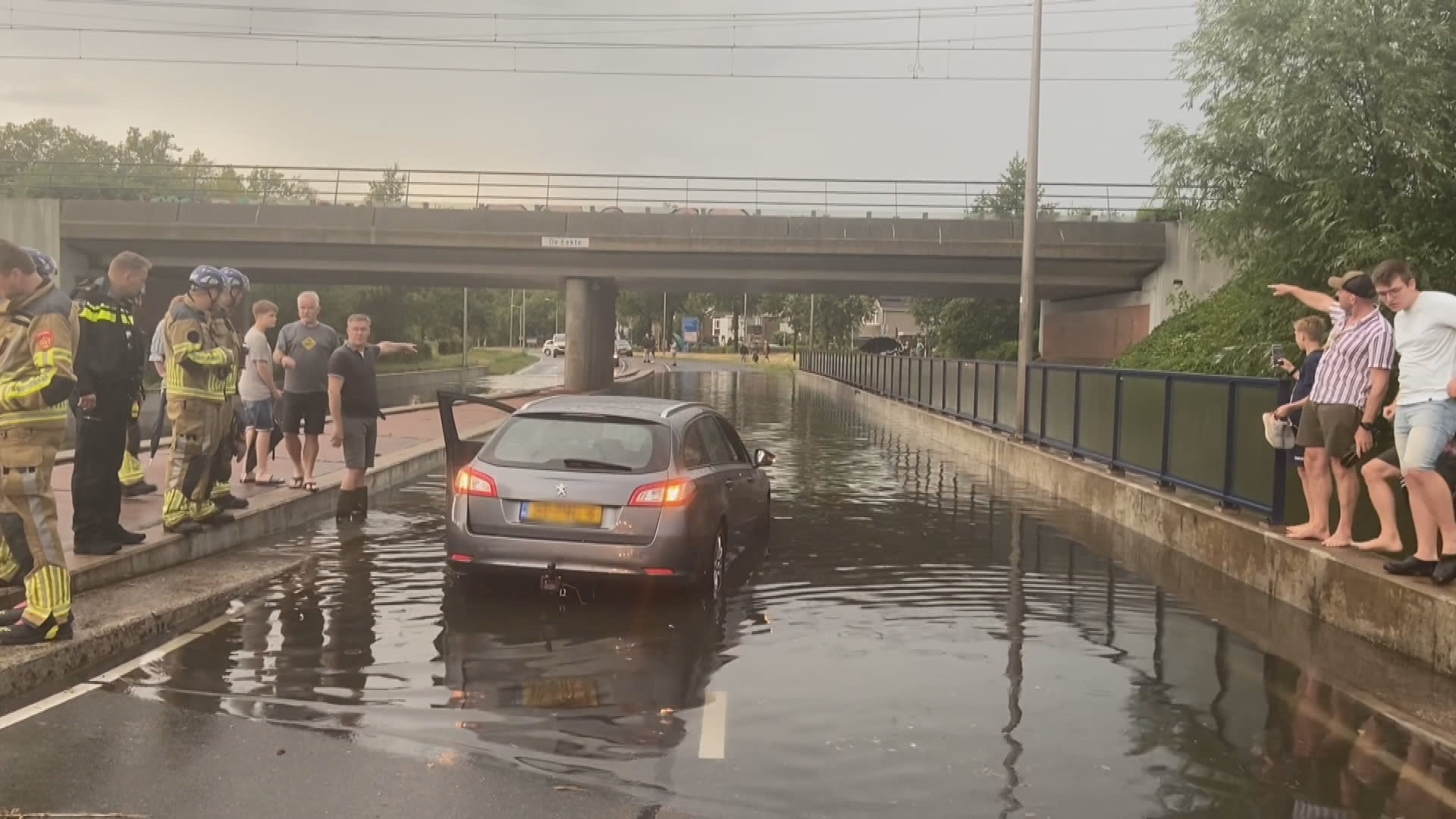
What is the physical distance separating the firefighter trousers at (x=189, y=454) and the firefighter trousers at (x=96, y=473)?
0.96 metres

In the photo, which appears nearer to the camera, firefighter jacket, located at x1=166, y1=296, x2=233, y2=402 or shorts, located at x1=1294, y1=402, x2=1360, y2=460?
shorts, located at x1=1294, y1=402, x2=1360, y2=460

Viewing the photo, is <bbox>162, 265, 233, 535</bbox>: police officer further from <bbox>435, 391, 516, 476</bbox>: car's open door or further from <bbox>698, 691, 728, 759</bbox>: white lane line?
<bbox>698, 691, 728, 759</bbox>: white lane line

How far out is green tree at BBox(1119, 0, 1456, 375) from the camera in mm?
24531

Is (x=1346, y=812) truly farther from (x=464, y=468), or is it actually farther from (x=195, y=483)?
(x=195, y=483)

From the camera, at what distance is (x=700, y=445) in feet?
29.9

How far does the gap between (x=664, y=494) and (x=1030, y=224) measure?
45.8 ft

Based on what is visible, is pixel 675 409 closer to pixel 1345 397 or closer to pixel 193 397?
pixel 193 397

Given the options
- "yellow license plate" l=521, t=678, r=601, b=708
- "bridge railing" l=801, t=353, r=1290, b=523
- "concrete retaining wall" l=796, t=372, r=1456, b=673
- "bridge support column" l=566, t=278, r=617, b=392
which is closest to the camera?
"yellow license plate" l=521, t=678, r=601, b=708

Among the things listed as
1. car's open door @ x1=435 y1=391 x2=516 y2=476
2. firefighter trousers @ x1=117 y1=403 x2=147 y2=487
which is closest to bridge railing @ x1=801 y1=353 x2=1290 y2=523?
car's open door @ x1=435 y1=391 x2=516 y2=476

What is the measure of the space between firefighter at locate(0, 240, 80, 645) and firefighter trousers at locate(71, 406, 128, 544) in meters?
1.83

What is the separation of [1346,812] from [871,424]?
26.5 metres

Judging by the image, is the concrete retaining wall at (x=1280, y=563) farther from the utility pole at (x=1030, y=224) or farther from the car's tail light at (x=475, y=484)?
the car's tail light at (x=475, y=484)

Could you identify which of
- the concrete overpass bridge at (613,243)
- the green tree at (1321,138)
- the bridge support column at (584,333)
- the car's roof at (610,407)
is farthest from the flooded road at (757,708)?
the bridge support column at (584,333)

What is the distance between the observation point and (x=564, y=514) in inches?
318
